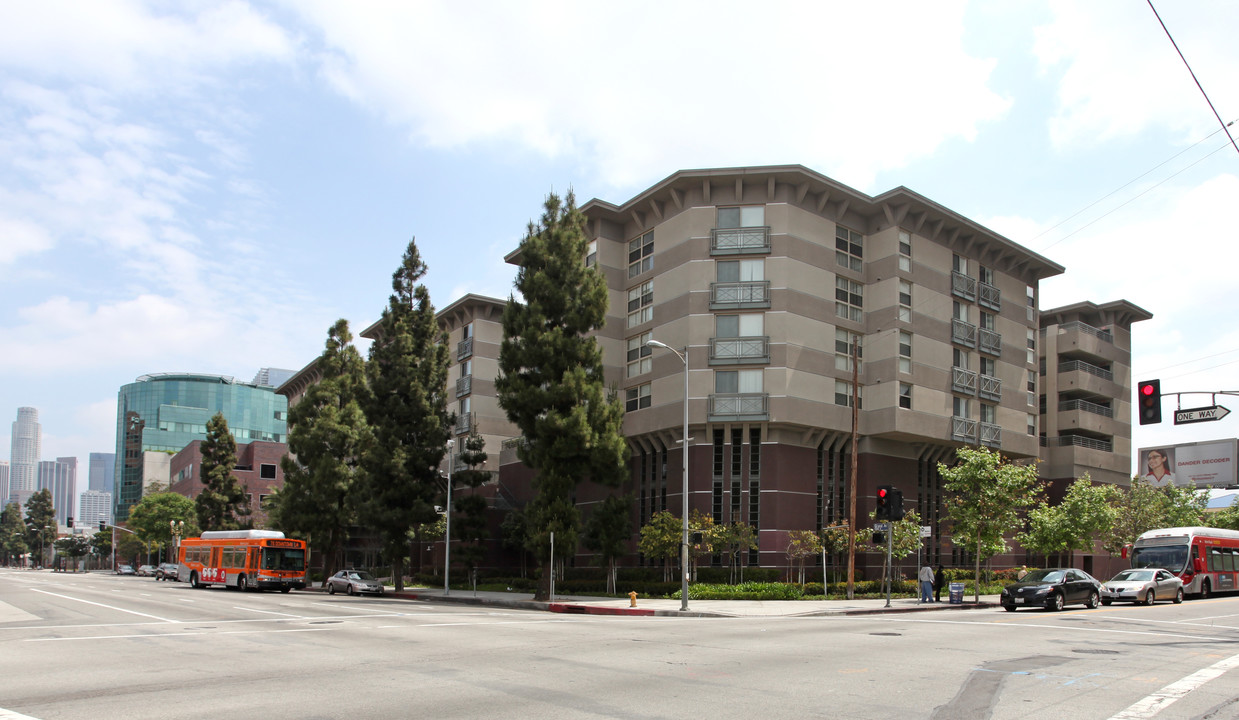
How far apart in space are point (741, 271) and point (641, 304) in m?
6.63

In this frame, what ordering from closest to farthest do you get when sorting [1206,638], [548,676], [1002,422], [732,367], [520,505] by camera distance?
[548,676]
[1206,638]
[732,367]
[1002,422]
[520,505]

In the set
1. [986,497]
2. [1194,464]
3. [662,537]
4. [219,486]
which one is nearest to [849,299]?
[986,497]

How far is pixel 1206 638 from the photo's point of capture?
797 inches

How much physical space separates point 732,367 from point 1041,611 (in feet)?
57.7

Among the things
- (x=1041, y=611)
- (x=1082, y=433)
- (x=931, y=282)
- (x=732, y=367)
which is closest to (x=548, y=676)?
(x=1041, y=611)

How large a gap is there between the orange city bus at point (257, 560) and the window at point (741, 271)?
28801 millimetres

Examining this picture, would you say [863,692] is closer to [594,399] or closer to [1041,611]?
[1041,611]

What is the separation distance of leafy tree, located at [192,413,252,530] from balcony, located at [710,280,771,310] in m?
48.5

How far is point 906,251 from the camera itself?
48.3m

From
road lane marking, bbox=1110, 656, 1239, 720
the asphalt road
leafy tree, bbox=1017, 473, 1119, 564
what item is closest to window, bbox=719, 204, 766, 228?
leafy tree, bbox=1017, 473, 1119, 564

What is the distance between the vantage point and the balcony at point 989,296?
171 ft

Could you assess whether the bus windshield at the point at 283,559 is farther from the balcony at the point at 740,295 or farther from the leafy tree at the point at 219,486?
the balcony at the point at 740,295

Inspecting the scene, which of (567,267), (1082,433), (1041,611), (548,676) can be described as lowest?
(1041,611)

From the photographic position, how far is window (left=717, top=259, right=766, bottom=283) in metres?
44.6
